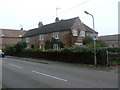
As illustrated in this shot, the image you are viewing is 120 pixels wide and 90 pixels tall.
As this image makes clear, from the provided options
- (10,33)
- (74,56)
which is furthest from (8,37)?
(74,56)

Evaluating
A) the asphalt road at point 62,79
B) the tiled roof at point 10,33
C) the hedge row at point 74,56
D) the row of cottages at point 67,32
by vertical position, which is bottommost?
the asphalt road at point 62,79

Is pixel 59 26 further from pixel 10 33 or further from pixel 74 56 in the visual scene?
pixel 10 33

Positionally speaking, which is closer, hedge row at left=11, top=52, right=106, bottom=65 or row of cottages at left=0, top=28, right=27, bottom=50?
hedge row at left=11, top=52, right=106, bottom=65

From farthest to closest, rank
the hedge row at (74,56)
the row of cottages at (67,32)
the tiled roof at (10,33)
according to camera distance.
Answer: the tiled roof at (10,33)
the row of cottages at (67,32)
the hedge row at (74,56)

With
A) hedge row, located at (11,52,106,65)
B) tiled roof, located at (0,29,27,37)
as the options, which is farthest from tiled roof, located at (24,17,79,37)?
tiled roof, located at (0,29,27,37)

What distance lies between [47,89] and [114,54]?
41.0 ft

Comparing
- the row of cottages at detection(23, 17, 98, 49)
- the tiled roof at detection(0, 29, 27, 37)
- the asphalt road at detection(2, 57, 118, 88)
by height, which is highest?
the tiled roof at detection(0, 29, 27, 37)

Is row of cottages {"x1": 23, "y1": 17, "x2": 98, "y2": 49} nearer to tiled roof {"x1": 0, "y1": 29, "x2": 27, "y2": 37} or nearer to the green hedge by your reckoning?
the green hedge

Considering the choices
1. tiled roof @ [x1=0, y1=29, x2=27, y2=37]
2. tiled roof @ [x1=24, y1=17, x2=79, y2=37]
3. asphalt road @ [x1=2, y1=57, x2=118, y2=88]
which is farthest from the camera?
tiled roof @ [x1=0, y1=29, x2=27, y2=37]

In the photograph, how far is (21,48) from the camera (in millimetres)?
37906

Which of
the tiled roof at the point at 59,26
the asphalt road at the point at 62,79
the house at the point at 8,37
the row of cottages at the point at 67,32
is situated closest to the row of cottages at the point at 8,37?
the house at the point at 8,37

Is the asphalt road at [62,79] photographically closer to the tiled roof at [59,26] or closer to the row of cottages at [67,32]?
the row of cottages at [67,32]

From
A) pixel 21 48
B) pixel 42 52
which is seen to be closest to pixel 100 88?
pixel 42 52

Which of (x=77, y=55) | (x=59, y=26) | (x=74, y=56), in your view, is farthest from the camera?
Answer: (x=59, y=26)
